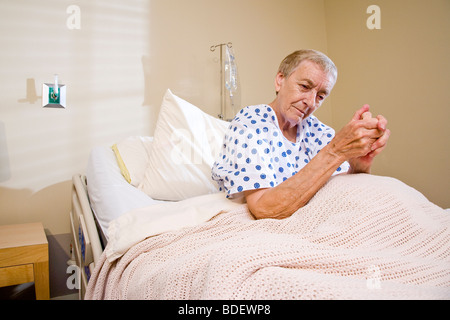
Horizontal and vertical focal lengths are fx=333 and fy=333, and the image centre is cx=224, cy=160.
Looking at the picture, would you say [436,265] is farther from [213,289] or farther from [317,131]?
[317,131]

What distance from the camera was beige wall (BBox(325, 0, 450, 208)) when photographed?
191 centimetres

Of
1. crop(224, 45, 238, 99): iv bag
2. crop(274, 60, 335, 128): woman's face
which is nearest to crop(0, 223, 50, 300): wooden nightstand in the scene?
crop(274, 60, 335, 128): woman's face

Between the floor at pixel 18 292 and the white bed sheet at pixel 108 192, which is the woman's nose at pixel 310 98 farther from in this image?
the floor at pixel 18 292

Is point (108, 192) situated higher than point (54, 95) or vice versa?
point (54, 95)

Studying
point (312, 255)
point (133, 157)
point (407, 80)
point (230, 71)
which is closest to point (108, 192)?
point (133, 157)

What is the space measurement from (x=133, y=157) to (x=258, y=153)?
0.84 meters

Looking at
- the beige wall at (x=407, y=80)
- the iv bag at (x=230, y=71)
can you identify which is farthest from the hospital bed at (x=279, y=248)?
the beige wall at (x=407, y=80)

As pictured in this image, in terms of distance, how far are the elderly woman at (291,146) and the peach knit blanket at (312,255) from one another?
6 cm

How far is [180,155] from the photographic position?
5.02 feet

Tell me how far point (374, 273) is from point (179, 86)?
1.81 meters

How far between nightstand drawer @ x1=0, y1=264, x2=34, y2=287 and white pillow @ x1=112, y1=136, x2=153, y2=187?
51cm

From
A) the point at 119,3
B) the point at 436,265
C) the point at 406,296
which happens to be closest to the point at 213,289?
the point at 406,296

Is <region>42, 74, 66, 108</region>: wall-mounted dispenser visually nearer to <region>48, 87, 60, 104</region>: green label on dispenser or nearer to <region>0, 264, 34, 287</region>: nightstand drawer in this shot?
<region>48, 87, 60, 104</region>: green label on dispenser

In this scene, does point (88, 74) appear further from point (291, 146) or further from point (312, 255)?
point (312, 255)
